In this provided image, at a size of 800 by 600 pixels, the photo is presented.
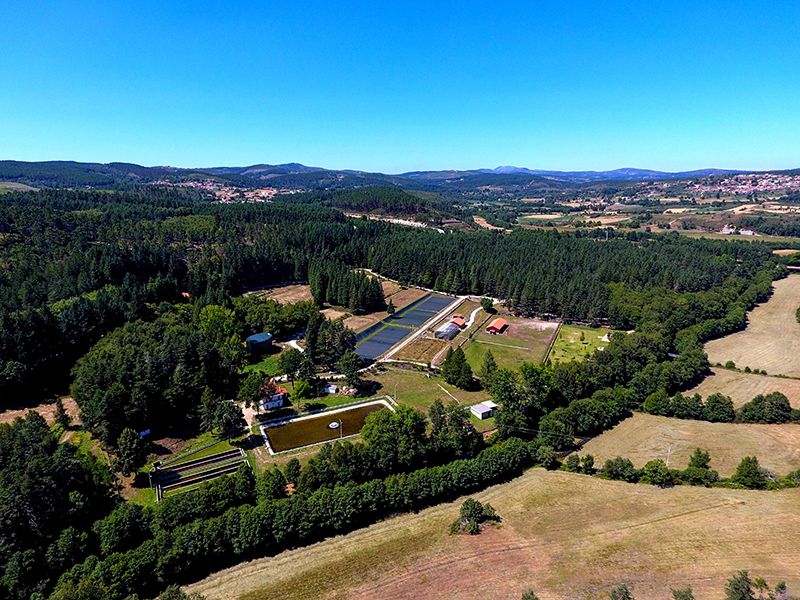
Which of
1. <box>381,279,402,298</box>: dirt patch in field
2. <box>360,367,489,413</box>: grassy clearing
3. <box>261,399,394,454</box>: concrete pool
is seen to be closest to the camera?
<box>261,399,394,454</box>: concrete pool

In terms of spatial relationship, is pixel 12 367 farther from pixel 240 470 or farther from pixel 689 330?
pixel 689 330

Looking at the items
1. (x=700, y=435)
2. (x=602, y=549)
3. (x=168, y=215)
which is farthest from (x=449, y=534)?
(x=168, y=215)

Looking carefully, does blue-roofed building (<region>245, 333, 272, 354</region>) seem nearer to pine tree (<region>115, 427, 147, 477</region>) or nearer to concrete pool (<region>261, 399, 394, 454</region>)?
concrete pool (<region>261, 399, 394, 454</region>)

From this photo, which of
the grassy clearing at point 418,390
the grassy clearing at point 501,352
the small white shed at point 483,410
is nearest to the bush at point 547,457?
the small white shed at point 483,410

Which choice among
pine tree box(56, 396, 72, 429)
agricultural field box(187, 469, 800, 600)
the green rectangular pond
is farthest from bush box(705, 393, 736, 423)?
pine tree box(56, 396, 72, 429)

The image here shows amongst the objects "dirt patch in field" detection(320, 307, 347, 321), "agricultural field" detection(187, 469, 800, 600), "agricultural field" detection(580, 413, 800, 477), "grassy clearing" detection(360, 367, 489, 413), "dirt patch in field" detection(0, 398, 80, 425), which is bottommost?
"agricultural field" detection(187, 469, 800, 600)

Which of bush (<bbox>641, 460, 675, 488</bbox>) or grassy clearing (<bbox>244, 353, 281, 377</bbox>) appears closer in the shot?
bush (<bbox>641, 460, 675, 488</bbox>)
